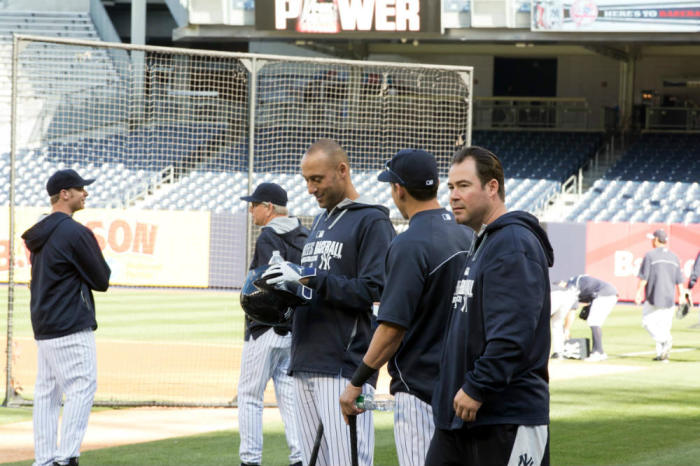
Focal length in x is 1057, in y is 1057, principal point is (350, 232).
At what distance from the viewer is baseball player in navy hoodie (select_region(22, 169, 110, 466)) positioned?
7.70 m

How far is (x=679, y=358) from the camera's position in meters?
17.2

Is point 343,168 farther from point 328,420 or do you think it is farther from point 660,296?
point 660,296

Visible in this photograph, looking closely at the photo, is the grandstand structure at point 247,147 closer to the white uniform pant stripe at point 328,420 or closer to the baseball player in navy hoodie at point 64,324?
the baseball player in navy hoodie at point 64,324

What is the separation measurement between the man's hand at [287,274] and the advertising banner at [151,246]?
22.7 meters

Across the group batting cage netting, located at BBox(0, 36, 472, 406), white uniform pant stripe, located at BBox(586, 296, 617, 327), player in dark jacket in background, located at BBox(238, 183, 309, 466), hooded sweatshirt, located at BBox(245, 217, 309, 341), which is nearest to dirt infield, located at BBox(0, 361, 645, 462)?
player in dark jacket in background, located at BBox(238, 183, 309, 466)

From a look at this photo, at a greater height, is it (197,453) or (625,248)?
(625,248)

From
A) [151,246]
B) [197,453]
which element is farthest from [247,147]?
[197,453]

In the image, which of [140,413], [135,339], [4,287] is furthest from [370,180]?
[140,413]

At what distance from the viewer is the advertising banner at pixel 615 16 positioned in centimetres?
3048

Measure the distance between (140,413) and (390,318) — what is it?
22.5 ft

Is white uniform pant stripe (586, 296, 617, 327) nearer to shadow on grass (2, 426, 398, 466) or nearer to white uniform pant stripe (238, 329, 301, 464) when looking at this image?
shadow on grass (2, 426, 398, 466)

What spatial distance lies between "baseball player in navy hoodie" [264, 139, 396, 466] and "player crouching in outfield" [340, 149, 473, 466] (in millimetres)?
503

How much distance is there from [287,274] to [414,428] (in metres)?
1.10

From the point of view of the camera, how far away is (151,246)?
28828mm
